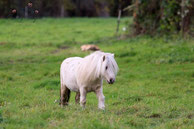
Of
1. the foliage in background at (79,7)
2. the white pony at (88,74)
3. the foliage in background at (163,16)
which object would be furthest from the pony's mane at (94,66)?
the foliage in background at (79,7)

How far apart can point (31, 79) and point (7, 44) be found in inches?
367

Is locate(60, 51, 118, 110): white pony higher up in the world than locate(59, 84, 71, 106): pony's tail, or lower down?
higher up

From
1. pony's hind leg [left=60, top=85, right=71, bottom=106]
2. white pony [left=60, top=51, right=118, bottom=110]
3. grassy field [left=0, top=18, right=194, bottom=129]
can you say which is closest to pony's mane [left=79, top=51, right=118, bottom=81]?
white pony [left=60, top=51, right=118, bottom=110]

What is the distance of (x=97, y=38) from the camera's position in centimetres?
2564

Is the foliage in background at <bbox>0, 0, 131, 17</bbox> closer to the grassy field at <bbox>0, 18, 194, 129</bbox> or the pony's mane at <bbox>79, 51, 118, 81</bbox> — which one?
the grassy field at <bbox>0, 18, 194, 129</bbox>

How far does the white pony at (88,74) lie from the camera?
7.43 meters

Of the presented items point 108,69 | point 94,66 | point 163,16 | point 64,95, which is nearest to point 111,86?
point 64,95

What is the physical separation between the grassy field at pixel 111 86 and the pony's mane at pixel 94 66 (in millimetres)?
709

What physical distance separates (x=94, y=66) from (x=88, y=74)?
0.24 metres

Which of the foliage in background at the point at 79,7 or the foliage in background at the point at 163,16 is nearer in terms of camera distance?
the foliage in background at the point at 163,16

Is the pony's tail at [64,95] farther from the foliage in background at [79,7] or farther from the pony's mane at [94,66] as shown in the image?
the foliage in background at [79,7]

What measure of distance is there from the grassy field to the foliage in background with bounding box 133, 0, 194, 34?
1.06m

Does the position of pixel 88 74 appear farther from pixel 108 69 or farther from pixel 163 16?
pixel 163 16

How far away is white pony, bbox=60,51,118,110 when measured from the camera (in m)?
7.43
